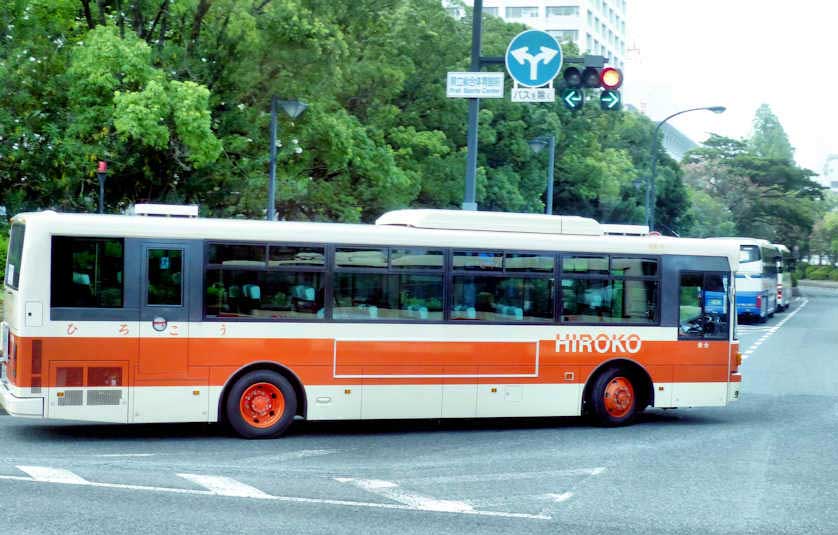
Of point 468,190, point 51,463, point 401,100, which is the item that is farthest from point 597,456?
point 401,100

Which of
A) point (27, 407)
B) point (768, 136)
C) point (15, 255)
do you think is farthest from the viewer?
point (768, 136)

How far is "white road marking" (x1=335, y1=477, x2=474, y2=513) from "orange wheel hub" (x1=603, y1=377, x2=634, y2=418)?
5001 millimetres

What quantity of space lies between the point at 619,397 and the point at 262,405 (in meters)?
4.58

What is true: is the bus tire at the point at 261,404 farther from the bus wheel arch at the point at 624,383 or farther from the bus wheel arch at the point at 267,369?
the bus wheel arch at the point at 624,383

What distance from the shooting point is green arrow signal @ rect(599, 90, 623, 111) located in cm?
1706

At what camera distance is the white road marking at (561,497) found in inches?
385

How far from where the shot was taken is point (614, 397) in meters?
14.8

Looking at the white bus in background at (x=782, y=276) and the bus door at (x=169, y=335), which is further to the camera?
the white bus in background at (x=782, y=276)

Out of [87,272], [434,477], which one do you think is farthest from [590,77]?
[434,477]

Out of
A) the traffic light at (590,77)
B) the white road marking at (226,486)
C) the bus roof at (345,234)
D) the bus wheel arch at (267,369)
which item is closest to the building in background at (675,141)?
the traffic light at (590,77)

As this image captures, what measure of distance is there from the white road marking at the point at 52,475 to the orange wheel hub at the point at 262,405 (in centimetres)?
280

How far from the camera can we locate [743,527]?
8.80 metres

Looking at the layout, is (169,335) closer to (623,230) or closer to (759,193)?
(623,230)

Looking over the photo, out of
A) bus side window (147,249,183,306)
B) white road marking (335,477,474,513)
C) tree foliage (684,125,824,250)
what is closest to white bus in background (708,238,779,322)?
bus side window (147,249,183,306)
